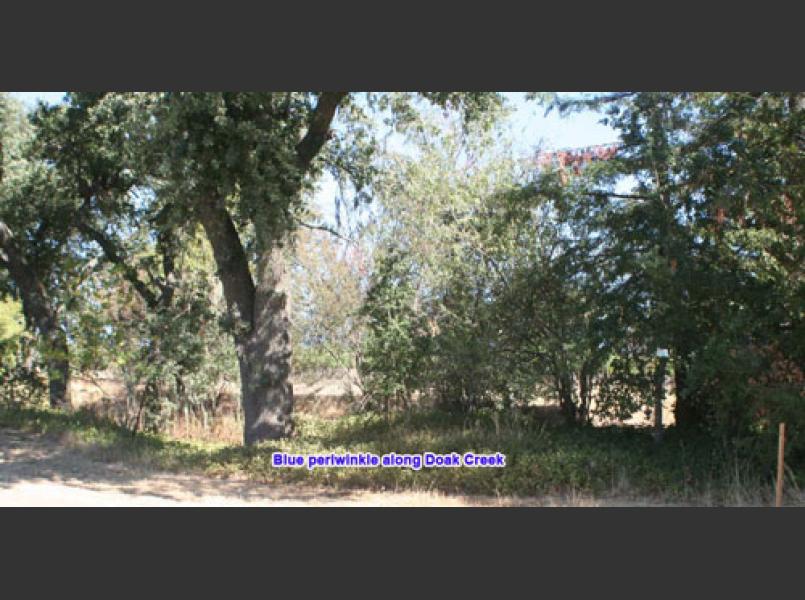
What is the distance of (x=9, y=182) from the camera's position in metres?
13.5

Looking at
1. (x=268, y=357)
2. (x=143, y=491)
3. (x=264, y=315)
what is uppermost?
(x=264, y=315)

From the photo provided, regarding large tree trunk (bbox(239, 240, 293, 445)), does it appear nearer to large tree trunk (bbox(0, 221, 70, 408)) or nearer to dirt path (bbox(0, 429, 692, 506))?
dirt path (bbox(0, 429, 692, 506))

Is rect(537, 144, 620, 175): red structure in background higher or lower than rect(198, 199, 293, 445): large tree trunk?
higher

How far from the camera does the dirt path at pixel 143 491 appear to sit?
865cm

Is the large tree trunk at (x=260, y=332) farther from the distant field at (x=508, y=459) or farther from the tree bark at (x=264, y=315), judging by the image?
the distant field at (x=508, y=459)

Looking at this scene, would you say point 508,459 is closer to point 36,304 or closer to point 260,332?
point 260,332

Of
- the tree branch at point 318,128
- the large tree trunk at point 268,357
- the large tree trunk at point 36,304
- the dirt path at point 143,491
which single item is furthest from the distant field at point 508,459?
the tree branch at point 318,128

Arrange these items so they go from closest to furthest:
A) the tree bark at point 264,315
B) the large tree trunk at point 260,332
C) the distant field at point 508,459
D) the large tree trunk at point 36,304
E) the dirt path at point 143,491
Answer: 1. the dirt path at point 143,491
2. the distant field at point 508,459
3. the tree bark at point 264,315
4. the large tree trunk at point 260,332
5. the large tree trunk at point 36,304

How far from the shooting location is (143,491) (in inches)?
370

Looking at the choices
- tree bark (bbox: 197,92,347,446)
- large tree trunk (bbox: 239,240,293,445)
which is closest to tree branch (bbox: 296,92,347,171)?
tree bark (bbox: 197,92,347,446)

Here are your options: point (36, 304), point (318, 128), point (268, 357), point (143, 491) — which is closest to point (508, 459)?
point (268, 357)

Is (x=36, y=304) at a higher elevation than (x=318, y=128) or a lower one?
lower

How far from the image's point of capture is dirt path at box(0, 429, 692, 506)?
8.65 metres

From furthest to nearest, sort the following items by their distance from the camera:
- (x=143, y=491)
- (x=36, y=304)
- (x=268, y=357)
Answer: (x=36, y=304)
(x=268, y=357)
(x=143, y=491)
